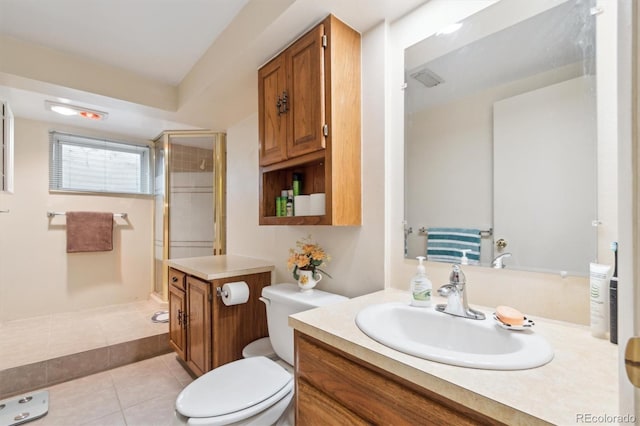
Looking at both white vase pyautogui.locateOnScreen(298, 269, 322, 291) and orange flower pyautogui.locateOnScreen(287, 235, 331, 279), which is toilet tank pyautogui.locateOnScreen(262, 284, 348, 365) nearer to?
white vase pyautogui.locateOnScreen(298, 269, 322, 291)

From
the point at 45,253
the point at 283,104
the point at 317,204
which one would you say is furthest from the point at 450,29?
the point at 45,253

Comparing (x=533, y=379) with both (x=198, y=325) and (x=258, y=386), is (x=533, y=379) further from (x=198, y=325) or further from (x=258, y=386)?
(x=198, y=325)

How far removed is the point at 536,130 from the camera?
96cm

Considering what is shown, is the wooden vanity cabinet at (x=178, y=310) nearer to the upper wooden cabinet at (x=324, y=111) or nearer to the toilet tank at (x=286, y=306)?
the toilet tank at (x=286, y=306)

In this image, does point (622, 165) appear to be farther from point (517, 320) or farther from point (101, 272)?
point (101, 272)

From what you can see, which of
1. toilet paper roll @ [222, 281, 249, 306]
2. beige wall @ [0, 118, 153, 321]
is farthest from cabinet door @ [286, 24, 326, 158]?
beige wall @ [0, 118, 153, 321]

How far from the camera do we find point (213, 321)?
1.75 m

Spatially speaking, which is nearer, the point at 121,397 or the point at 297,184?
the point at 297,184

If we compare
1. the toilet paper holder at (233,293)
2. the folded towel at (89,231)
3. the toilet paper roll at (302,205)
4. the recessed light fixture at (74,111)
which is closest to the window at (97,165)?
the folded towel at (89,231)

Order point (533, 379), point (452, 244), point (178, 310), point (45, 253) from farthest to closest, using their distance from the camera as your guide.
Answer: point (45, 253) → point (178, 310) → point (452, 244) → point (533, 379)

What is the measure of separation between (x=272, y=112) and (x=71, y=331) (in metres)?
2.68

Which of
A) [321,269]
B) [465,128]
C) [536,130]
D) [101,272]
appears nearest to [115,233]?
[101,272]

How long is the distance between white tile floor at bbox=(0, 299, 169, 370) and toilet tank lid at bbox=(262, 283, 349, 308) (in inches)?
65.4

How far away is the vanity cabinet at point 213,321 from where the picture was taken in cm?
175
